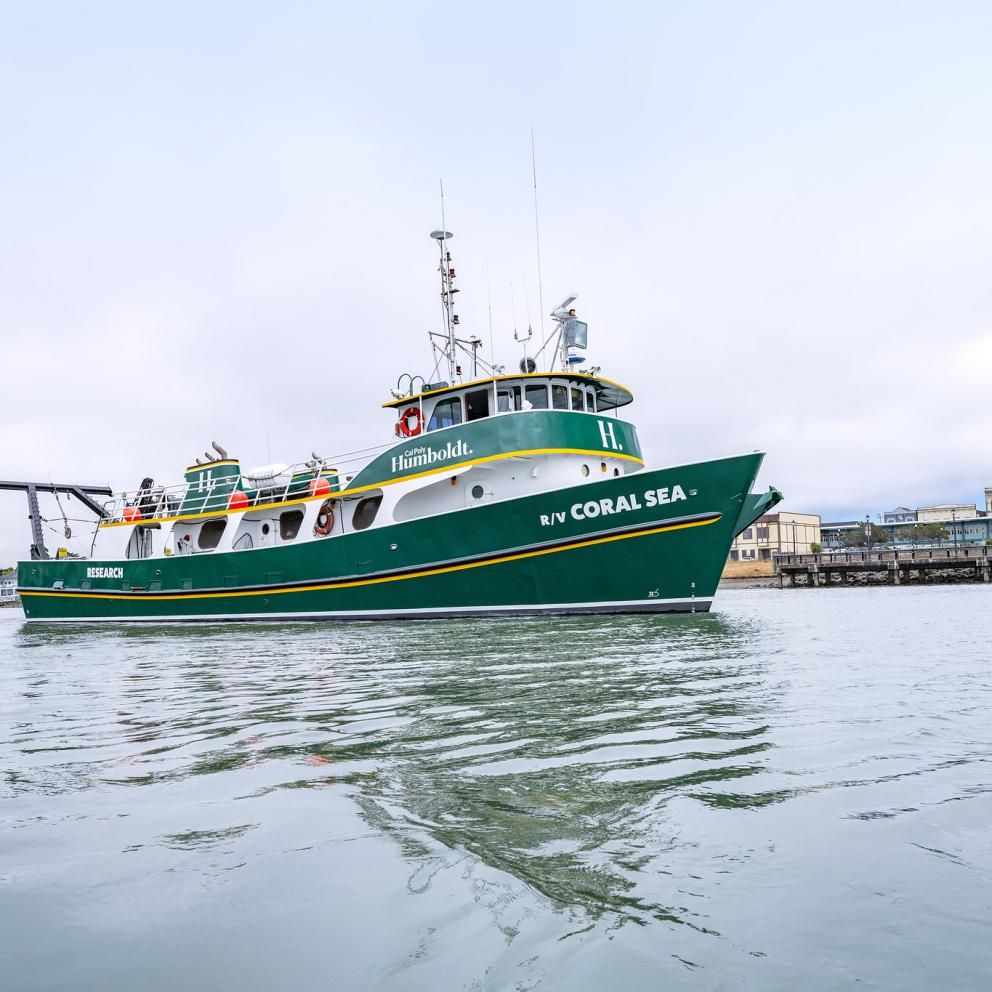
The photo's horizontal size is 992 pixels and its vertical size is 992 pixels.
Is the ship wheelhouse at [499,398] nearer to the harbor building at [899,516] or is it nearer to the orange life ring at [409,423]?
the orange life ring at [409,423]

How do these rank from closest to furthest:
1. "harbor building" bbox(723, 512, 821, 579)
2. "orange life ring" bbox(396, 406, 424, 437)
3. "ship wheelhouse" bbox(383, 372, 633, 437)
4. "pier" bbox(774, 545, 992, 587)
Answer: "ship wheelhouse" bbox(383, 372, 633, 437) → "orange life ring" bbox(396, 406, 424, 437) → "pier" bbox(774, 545, 992, 587) → "harbor building" bbox(723, 512, 821, 579)

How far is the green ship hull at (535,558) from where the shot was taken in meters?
13.5

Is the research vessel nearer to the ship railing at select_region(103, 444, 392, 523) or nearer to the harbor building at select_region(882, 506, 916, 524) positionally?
the ship railing at select_region(103, 444, 392, 523)

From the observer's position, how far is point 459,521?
49.0ft

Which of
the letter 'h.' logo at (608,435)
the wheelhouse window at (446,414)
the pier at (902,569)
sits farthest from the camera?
the pier at (902,569)

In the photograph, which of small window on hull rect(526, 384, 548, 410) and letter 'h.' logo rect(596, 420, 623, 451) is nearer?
small window on hull rect(526, 384, 548, 410)

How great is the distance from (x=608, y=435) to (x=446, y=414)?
3.42 meters

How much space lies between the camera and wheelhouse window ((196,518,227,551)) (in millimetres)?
20531

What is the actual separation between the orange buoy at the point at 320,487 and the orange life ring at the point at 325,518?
0.22 m

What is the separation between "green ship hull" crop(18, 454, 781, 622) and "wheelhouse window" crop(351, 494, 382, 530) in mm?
911

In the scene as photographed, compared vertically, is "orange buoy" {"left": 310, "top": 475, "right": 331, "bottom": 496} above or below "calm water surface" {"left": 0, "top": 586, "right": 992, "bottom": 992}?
above

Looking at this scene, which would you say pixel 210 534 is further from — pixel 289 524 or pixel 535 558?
pixel 535 558

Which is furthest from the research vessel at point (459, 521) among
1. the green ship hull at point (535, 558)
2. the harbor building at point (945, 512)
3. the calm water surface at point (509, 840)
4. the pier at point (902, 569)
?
the harbor building at point (945, 512)

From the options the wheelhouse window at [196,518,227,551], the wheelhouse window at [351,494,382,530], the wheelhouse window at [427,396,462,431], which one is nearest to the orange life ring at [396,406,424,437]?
the wheelhouse window at [427,396,462,431]
